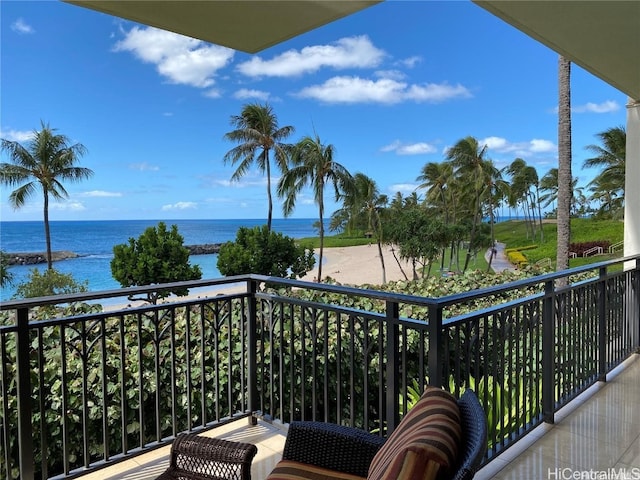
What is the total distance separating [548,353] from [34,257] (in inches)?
1536

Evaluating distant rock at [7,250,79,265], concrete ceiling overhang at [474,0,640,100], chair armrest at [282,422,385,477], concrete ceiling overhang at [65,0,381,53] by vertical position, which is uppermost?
concrete ceiling overhang at [474,0,640,100]

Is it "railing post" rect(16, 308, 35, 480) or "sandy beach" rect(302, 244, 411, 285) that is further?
"sandy beach" rect(302, 244, 411, 285)

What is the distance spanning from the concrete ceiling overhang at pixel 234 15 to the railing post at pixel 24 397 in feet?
4.40

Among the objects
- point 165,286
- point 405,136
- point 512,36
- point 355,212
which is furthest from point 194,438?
point 405,136

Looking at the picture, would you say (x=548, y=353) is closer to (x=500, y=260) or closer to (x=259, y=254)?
(x=259, y=254)

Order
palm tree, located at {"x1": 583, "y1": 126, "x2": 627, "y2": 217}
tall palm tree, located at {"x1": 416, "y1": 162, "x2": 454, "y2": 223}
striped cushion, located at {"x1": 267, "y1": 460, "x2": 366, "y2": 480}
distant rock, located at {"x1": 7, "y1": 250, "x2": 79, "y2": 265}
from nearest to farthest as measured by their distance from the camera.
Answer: striped cushion, located at {"x1": 267, "y1": 460, "x2": 366, "y2": 480}
palm tree, located at {"x1": 583, "y1": 126, "x2": 627, "y2": 217}
tall palm tree, located at {"x1": 416, "y1": 162, "x2": 454, "y2": 223}
distant rock, located at {"x1": 7, "y1": 250, "x2": 79, "y2": 265}

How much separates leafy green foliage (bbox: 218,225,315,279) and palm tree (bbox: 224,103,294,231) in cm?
738

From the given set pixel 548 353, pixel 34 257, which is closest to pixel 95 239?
pixel 34 257

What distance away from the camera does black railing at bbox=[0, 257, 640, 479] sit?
195 centimetres

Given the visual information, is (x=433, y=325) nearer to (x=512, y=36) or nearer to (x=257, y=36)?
(x=257, y=36)

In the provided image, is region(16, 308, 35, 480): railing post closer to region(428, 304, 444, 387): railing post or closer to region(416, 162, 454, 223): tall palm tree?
region(428, 304, 444, 387): railing post

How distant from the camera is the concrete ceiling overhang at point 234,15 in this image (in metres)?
2.03

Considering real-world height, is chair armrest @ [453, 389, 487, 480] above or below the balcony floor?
above

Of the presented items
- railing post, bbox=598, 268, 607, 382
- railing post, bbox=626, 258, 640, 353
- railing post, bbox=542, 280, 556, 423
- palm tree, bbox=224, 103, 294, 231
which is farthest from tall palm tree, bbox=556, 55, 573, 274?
palm tree, bbox=224, 103, 294, 231
